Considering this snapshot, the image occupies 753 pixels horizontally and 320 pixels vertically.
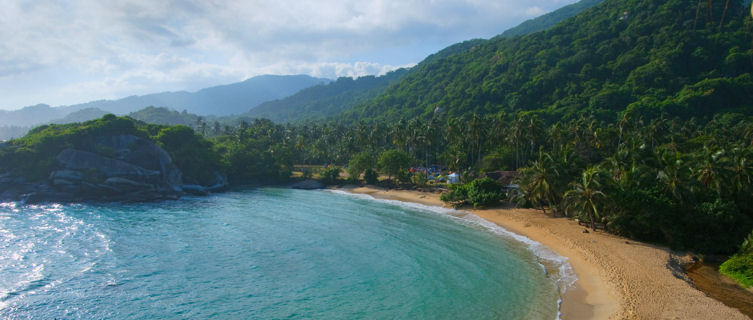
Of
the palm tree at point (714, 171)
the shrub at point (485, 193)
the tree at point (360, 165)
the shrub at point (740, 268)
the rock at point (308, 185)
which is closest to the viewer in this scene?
the shrub at point (740, 268)

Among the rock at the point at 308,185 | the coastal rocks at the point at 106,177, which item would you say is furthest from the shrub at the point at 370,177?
the coastal rocks at the point at 106,177

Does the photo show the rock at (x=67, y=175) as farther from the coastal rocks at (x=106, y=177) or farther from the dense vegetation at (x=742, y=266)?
the dense vegetation at (x=742, y=266)

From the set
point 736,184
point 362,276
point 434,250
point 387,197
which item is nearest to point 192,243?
point 362,276

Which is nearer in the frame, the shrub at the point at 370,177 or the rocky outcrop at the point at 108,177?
the rocky outcrop at the point at 108,177

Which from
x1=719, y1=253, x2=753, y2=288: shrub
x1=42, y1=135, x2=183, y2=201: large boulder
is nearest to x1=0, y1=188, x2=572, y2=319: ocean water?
x1=42, y1=135, x2=183, y2=201: large boulder

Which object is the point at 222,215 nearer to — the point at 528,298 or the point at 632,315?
the point at 528,298

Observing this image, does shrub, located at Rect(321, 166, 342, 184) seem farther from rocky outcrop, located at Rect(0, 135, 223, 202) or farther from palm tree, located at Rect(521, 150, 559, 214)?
palm tree, located at Rect(521, 150, 559, 214)
